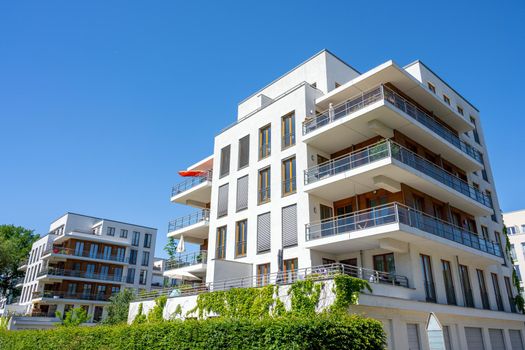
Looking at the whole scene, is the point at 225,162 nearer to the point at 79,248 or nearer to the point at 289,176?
the point at 289,176

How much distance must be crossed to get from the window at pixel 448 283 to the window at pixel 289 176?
927 cm

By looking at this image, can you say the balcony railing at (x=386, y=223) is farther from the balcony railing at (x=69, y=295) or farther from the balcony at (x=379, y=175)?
the balcony railing at (x=69, y=295)

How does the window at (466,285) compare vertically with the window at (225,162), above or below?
below

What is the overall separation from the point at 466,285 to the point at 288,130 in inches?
551

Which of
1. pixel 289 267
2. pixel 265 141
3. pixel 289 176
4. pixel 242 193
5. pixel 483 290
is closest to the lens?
pixel 289 267

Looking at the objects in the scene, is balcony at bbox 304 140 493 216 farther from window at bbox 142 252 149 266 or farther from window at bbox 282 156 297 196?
window at bbox 142 252 149 266

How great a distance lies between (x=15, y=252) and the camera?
62812 millimetres

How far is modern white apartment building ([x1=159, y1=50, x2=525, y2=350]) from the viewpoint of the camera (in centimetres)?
1911

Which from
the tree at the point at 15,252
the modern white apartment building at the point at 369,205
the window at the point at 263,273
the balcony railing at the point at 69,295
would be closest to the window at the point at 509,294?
the modern white apartment building at the point at 369,205

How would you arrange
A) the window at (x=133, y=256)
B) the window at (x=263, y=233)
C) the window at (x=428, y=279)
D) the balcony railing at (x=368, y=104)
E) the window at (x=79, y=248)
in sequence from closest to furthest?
the window at (x=428, y=279), the balcony railing at (x=368, y=104), the window at (x=263, y=233), the window at (x=79, y=248), the window at (x=133, y=256)

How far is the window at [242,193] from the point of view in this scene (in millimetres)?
25609

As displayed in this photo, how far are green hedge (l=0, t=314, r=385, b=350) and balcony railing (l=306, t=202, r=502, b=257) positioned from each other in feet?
20.8

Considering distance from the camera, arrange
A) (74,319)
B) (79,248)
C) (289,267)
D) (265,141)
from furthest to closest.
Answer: (79,248) → (74,319) → (265,141) → (289,267)

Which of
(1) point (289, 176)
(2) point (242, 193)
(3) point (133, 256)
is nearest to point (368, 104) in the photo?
Result: (1) point (289, 176)
